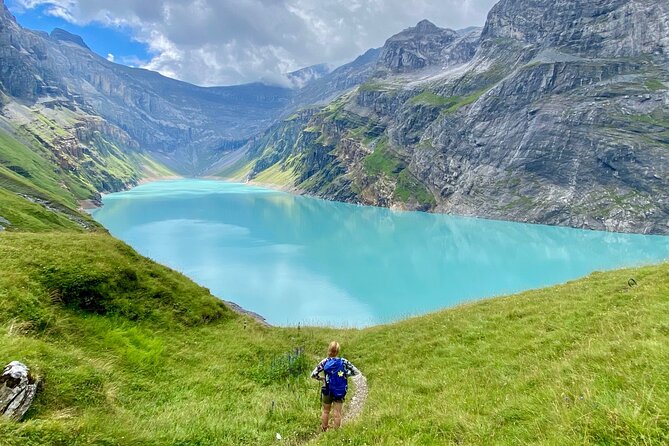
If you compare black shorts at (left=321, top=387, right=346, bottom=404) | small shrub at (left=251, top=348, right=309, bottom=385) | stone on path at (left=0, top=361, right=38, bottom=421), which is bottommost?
stone on path at (left=0, top=361, right=38, bottom=421)

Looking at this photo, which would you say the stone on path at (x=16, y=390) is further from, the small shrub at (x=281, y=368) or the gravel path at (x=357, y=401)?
the small shrub at (x=281, y=368)

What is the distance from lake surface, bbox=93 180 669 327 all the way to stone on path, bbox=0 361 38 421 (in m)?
44.5

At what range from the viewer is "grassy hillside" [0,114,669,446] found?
357 inches

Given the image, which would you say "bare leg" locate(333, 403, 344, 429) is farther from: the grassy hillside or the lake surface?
the lake surface

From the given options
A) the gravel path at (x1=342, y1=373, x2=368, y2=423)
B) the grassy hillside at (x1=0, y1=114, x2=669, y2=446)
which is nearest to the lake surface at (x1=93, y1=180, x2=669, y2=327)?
the grassy hillside at (x1=0, y1=114, x2=669, y2=446)

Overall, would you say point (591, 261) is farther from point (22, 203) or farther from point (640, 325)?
point (22, 203)

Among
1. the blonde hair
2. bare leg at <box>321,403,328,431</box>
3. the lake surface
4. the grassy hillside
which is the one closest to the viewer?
the grassy hillside

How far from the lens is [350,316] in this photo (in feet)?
211

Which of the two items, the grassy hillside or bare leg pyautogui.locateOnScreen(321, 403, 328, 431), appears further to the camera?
bare leg pyautogui.locateOnScreen(321, 403, 328, 431)

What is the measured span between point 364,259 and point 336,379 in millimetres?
99069

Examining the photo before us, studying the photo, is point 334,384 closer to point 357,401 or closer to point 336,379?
point 336,379

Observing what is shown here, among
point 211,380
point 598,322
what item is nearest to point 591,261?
point 598,322

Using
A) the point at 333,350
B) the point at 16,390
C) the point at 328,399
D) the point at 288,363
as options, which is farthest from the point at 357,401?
the point at 16,390

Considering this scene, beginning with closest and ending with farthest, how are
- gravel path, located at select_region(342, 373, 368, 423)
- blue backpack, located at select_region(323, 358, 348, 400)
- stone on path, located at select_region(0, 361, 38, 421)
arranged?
stone on path, located at select_region(0, 361, 38, 421) < blue backpack, located at select_region(323, 358, 348, 400) < gravel path, located at select_region(342, 373, 368, 423)
